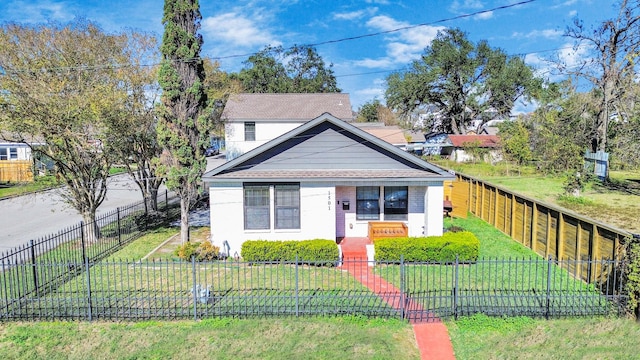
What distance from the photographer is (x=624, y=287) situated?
9.76m

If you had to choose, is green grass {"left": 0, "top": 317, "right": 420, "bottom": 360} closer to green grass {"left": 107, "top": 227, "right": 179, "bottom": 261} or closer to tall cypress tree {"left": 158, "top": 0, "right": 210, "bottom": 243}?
green grass {"left": 107, "top": 227, "right": 179, "bottom": 261}

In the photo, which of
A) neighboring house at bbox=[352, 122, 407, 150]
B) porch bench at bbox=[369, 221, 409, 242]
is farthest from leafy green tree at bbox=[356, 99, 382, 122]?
porch bench at bbox=[369, 221, 409, 242]

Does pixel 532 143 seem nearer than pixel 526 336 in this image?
No

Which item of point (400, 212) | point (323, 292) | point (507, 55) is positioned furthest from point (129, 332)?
point (507, 55)

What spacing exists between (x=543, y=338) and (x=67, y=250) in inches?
612

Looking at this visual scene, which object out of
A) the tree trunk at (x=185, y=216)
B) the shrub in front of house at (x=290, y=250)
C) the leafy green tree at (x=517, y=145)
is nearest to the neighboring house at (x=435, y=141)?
the leafy green tree at (x=517, y=145)

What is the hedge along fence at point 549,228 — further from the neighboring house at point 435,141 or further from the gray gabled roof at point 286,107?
the neighboring house at point 435,141

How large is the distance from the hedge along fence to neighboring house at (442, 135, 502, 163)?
25.3 meters

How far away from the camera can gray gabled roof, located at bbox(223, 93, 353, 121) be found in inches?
1226

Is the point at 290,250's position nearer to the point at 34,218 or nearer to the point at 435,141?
the point at 34,218

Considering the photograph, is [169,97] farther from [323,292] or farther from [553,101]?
[553,101]

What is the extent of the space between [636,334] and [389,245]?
6483mm

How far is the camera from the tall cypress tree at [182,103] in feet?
48.2

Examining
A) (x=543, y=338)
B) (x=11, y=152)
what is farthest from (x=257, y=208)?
(x=11, y=152)
